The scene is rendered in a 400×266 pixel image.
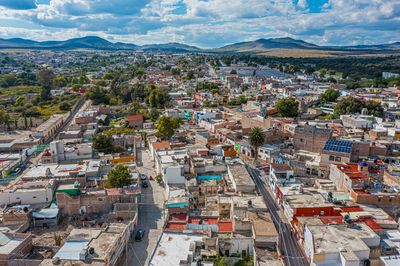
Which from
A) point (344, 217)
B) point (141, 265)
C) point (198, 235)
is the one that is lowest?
point (141, 265)

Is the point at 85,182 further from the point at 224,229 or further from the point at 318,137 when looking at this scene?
the point at 318,137

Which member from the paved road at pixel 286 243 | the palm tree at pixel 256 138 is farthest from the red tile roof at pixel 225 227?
the palm tree at pixel 256 138

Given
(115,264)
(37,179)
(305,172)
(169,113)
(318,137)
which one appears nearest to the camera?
(115,264)

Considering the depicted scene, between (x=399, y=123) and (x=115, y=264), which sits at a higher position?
(x=399, y=123)

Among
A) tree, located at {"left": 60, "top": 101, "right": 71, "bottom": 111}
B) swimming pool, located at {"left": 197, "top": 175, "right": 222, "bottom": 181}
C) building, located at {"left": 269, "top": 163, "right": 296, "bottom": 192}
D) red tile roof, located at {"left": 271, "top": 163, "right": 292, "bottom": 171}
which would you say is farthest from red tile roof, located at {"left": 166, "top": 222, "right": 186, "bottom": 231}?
tree, located at {"left": 60, "top": 101, "right": 71, "bottom": 111}

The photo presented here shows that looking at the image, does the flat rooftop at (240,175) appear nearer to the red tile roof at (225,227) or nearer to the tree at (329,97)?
the red tile roof at (225,227)

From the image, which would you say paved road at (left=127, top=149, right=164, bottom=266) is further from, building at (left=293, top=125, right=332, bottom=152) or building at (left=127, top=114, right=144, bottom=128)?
building at (left=127, top=114, right=144, bottom=128)

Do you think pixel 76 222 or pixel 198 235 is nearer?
pixel 198 235

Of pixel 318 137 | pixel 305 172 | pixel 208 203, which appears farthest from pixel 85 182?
pixel 318 137
